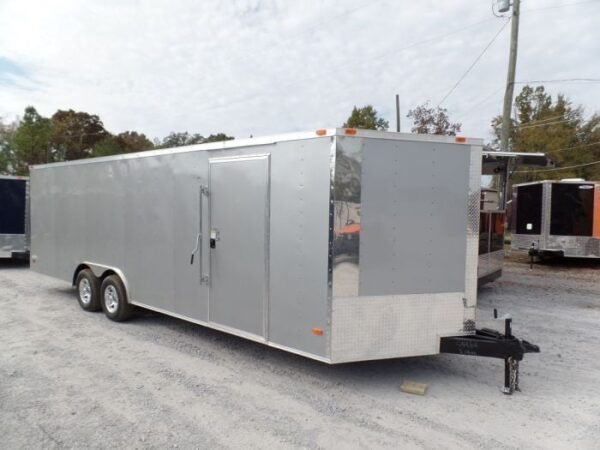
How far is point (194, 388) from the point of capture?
14.8ft

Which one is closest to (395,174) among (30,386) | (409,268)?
(409,268)

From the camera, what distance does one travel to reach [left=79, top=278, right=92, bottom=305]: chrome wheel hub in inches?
299

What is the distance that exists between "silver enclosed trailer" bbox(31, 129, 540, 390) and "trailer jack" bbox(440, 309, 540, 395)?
0.12 m

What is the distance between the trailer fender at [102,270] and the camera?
6.87 m

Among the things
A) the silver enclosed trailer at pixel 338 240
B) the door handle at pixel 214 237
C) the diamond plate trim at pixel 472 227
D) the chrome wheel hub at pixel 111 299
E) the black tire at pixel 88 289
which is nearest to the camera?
the silver enclosed trailer at pixel 338 240

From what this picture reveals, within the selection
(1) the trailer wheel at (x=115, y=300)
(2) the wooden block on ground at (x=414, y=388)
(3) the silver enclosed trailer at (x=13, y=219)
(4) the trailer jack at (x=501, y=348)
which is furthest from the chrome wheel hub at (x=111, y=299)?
(3) the silver enclosed trailer at (x=13, y=219)

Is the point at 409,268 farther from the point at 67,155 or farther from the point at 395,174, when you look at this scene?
the point at 67,155

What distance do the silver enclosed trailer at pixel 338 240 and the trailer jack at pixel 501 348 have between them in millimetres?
122

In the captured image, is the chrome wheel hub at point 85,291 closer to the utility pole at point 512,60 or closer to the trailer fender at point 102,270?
the trailer fender at point 102,270

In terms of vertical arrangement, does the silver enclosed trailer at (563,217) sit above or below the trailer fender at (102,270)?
above

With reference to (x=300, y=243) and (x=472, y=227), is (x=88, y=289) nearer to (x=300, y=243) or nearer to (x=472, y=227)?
(x=300, y=243)

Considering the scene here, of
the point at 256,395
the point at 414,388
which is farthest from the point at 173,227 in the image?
the point at 414,388

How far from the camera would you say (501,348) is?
4.39 metres

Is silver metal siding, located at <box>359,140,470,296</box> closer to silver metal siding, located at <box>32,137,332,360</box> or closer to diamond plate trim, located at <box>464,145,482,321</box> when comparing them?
diamond plate trim, located at <box>464,145,482,321</box>
